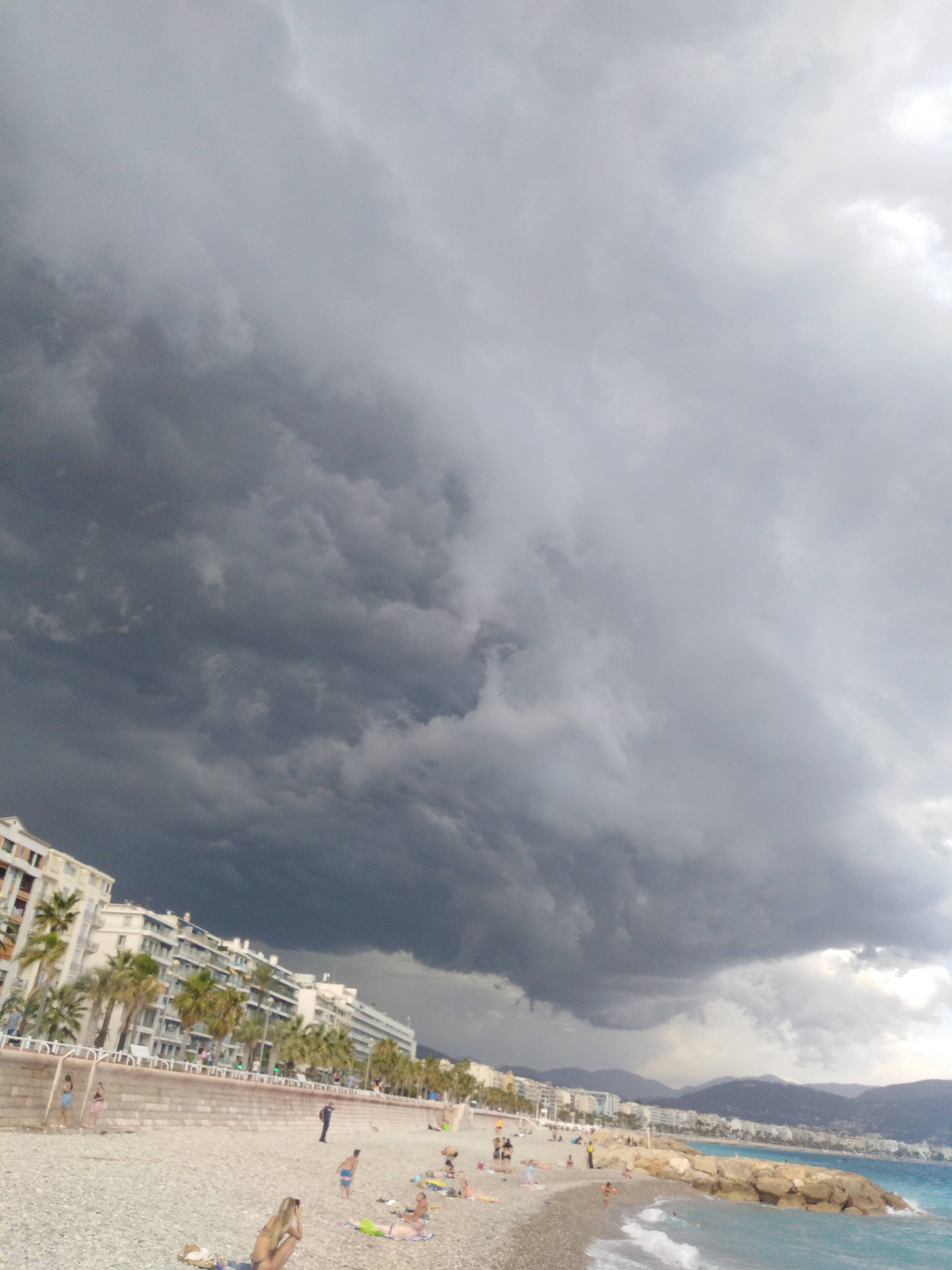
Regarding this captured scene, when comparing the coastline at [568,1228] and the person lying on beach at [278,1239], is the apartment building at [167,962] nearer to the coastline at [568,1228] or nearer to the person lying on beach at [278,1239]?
the coastline at [568,1228]

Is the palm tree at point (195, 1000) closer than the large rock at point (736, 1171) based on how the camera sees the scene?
Yes

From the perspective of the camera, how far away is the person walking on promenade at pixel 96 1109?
2856 centimetres

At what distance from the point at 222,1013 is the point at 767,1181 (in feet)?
190

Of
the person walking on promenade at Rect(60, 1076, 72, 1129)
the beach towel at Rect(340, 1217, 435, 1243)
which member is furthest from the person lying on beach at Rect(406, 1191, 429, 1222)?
the person walking on promenade at Rect(60, 1076, 72, 1129)

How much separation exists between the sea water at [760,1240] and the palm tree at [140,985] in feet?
134

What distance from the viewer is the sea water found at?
35.3 meters

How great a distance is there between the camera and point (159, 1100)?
35.0m

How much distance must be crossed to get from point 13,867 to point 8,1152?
61382mm

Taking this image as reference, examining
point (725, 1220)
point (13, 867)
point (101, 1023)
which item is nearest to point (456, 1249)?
point (725, 1220)

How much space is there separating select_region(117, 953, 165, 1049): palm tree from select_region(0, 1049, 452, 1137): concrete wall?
16793 millimetres

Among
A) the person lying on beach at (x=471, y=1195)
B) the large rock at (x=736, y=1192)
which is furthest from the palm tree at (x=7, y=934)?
the large rock at (x=736, y=1192)

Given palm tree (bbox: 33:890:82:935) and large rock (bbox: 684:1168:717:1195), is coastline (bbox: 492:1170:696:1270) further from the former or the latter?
palm tree (bbox: 33:890:82:935)

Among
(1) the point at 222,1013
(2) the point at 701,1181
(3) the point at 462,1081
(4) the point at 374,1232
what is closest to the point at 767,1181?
(2) the point at 701,1181

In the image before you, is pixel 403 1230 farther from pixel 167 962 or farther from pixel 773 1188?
pixel 167 962
